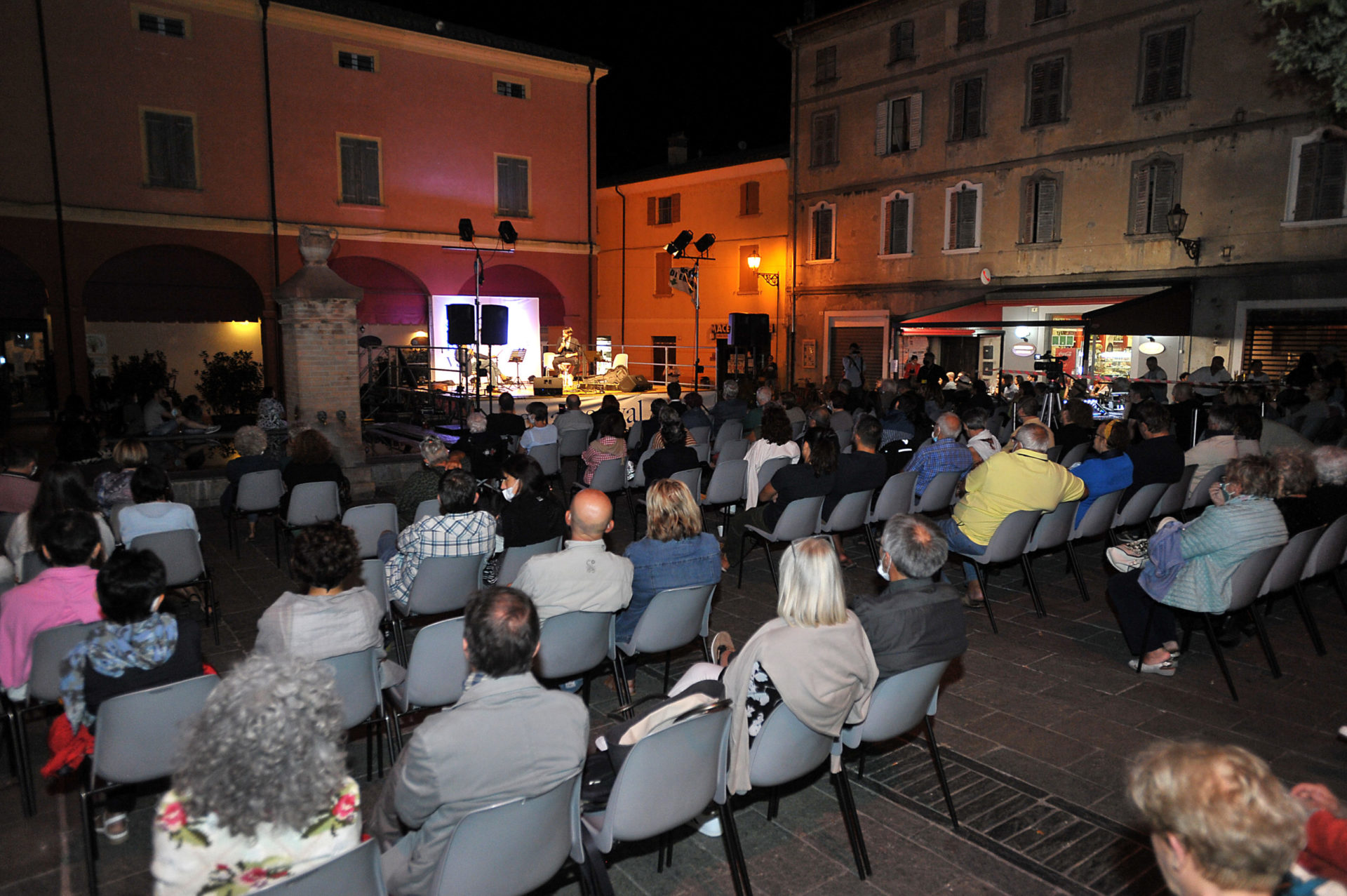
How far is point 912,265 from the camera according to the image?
18.8m

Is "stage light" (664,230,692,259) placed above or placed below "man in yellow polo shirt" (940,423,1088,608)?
above

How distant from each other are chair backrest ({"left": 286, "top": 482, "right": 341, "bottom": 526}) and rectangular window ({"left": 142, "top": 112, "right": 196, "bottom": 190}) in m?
12.5

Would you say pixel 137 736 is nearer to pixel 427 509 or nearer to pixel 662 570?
pixel 662 570

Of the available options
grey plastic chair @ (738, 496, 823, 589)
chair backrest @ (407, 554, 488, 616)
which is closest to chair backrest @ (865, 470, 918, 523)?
grey plastic chair @ (738, 496, 823, 589)

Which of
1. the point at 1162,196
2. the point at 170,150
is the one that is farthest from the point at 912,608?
the point at 170,150

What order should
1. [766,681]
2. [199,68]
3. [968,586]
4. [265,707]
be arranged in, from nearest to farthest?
1. [265,707]
2. [766,681]
3. [968,586]
4. [199,68]

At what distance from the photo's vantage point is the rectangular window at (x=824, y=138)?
795 inches

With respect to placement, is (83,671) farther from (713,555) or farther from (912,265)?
(912,265)

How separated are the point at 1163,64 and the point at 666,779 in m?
16.8

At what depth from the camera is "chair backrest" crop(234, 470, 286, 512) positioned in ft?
20.5

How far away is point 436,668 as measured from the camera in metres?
3.18

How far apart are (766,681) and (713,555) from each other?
1.25 m

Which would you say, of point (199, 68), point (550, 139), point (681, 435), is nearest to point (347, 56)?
point (199, 68)

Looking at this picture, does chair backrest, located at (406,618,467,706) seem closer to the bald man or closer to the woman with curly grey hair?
the bald man
